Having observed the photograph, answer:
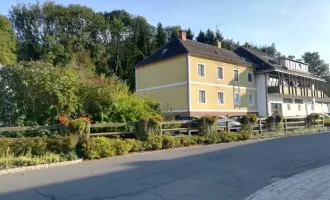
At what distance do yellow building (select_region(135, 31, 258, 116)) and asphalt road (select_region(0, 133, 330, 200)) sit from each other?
20454 mm

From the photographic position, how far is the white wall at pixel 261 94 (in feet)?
139

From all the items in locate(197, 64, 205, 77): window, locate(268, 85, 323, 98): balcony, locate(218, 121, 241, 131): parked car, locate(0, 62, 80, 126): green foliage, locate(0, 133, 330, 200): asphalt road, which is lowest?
locate(0, 133, 330, 200): asphalt road

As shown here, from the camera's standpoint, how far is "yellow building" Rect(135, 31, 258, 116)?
33812 mm

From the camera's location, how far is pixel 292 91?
4534 centimetres

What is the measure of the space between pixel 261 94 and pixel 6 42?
33645mm

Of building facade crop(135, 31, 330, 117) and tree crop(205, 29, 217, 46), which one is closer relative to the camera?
building facade crop(135, 31, 330, 117)

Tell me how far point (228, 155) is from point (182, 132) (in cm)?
536

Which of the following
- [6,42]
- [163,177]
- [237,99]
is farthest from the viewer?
[6,42]

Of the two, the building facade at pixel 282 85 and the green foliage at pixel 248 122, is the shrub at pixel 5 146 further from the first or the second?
the building facade at pixel 282 85

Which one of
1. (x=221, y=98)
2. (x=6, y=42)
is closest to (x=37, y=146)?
(x=221, y=98)

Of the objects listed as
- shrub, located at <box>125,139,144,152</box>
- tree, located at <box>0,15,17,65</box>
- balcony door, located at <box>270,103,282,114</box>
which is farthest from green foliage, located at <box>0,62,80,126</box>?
balcony door, located at <box>270,103,282,114</box>

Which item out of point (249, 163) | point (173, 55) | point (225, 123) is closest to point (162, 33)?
point (173, 55)

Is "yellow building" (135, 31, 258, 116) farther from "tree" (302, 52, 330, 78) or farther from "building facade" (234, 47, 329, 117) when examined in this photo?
"tree" (302, 52, 330, 78)

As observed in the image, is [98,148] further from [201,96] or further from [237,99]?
[237,99]
